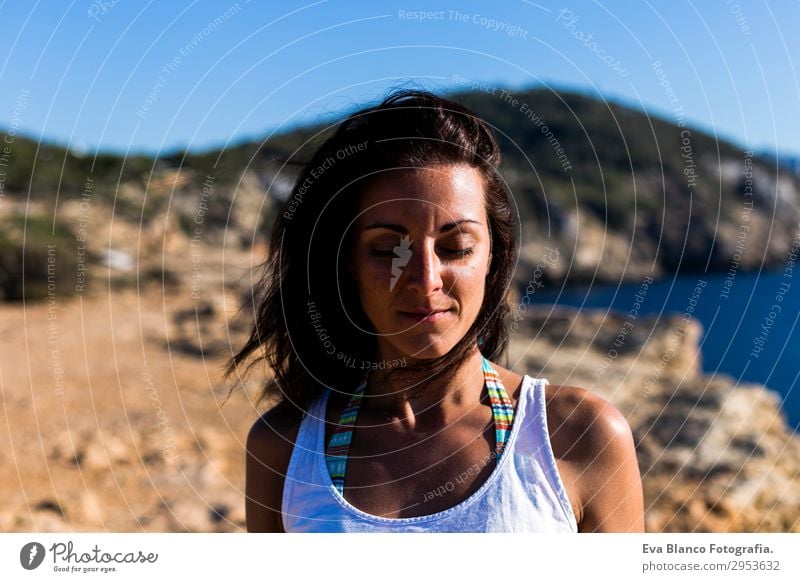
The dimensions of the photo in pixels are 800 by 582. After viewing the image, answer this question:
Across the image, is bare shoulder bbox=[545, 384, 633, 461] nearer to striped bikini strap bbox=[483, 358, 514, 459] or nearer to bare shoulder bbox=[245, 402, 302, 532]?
striped bikini strap bbox=[483, 358, 514, 459]

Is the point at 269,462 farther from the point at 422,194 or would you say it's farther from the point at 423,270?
the point at 422,194

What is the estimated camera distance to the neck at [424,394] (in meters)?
1.62

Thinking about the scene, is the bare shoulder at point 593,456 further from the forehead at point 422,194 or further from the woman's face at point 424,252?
the forehead at point 422,194

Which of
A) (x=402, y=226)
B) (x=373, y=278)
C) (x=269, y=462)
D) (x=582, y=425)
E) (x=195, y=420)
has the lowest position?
(x=195, y=420)

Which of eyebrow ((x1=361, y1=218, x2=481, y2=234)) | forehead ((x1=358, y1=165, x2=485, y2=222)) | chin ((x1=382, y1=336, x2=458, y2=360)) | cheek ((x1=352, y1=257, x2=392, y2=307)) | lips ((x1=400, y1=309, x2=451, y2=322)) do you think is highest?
forehead ((x1=358, y1=165, x2=485, y2=222))

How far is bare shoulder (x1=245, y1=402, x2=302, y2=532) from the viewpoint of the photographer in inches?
64.0

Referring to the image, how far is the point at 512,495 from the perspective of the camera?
1.43m

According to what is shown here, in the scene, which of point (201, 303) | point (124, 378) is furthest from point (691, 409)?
point (201, 303)

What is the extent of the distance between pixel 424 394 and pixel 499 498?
324mm

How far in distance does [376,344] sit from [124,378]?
23.6ft

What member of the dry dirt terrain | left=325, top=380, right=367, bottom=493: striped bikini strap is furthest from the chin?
the dry dirt terrain

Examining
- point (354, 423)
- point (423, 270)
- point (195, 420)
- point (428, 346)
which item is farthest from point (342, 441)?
point (195, 420)

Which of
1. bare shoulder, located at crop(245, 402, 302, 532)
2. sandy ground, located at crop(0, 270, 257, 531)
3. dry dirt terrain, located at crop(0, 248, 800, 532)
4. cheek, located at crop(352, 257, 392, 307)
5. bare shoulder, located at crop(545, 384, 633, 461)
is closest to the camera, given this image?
bare shoulder, located at crop(545, 384, 633, 461)

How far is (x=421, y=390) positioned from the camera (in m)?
1.67
